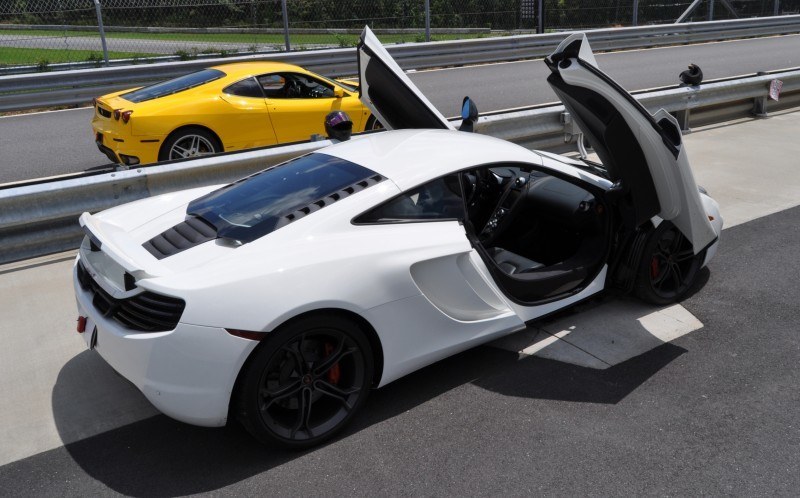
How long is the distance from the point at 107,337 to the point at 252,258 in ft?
2.57

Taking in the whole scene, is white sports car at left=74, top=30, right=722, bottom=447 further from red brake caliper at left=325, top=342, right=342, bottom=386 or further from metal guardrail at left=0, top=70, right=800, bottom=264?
metal guardrail at left=0, top=70, right=800, bottom=264

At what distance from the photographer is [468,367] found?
14.5 feet

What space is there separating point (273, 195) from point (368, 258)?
2.46 feet

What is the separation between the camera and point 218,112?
8.47 meters

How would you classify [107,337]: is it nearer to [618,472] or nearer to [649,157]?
[618,472]

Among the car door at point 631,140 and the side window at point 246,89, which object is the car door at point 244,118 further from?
the car door at point 631,140

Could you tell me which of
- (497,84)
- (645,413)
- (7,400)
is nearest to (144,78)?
(497,84)

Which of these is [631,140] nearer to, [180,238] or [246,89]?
[180,238]

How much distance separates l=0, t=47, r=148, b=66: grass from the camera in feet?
50.0

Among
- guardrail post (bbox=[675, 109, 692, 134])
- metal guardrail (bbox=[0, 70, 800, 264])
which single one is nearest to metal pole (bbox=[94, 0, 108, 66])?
metal guardrail (bbox=[0, 70, 800, 264])

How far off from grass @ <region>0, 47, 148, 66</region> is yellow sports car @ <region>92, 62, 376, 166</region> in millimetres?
7739

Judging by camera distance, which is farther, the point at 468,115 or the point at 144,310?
the point at 468,115

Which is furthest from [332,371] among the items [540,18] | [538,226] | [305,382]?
[540,18]

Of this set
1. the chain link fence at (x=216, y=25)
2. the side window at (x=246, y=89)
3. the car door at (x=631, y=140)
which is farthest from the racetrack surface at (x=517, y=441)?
the chain link fence at (x=216, y=25)
